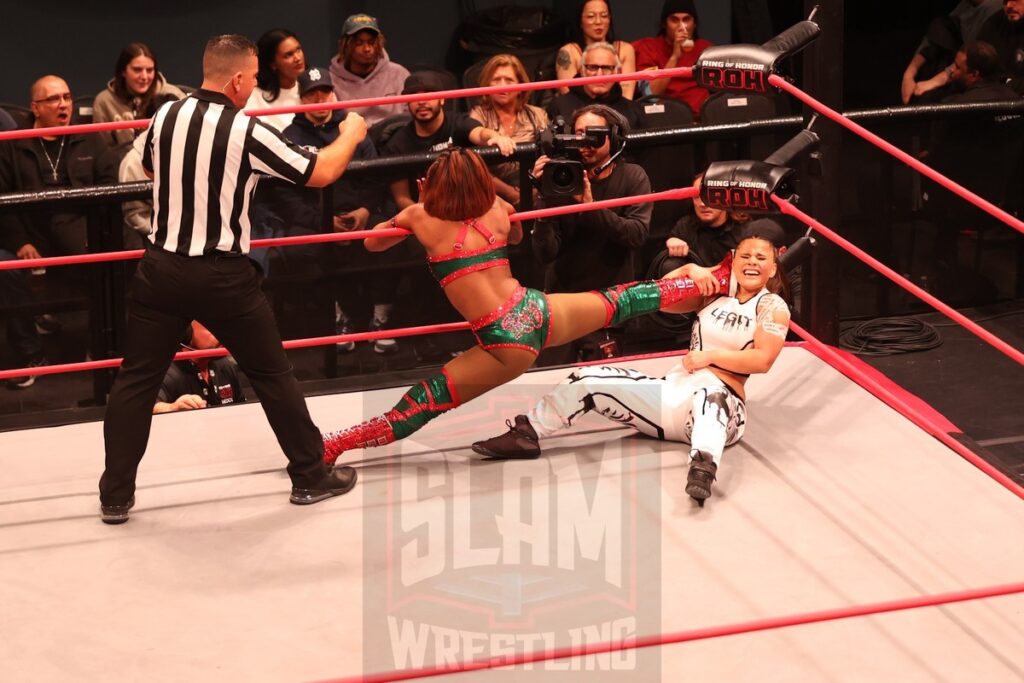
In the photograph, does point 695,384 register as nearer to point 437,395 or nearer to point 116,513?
point 437,395

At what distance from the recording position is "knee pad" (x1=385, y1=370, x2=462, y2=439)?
149 inches

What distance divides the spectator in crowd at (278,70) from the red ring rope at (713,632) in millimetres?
3554

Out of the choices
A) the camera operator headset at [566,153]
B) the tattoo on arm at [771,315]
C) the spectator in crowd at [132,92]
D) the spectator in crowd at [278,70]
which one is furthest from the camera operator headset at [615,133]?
the spectator in crowd at [132,92]

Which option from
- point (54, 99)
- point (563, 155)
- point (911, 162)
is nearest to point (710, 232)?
point (563, 155)

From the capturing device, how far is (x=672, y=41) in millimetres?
7086

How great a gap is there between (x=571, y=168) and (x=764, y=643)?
1724mm

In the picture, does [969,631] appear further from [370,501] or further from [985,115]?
[985,115]

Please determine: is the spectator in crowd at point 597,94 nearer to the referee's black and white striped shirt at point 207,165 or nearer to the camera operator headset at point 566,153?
the camera operator headset at point 566,153

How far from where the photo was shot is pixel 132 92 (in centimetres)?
600

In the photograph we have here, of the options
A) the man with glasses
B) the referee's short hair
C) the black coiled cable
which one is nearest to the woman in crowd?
the referee's short hair

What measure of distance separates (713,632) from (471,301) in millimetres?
1191

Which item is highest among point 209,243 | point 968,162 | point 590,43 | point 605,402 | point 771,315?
point 590,43

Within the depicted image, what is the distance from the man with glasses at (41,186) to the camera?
4.96 m

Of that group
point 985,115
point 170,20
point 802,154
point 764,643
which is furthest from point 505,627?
point 170,20
